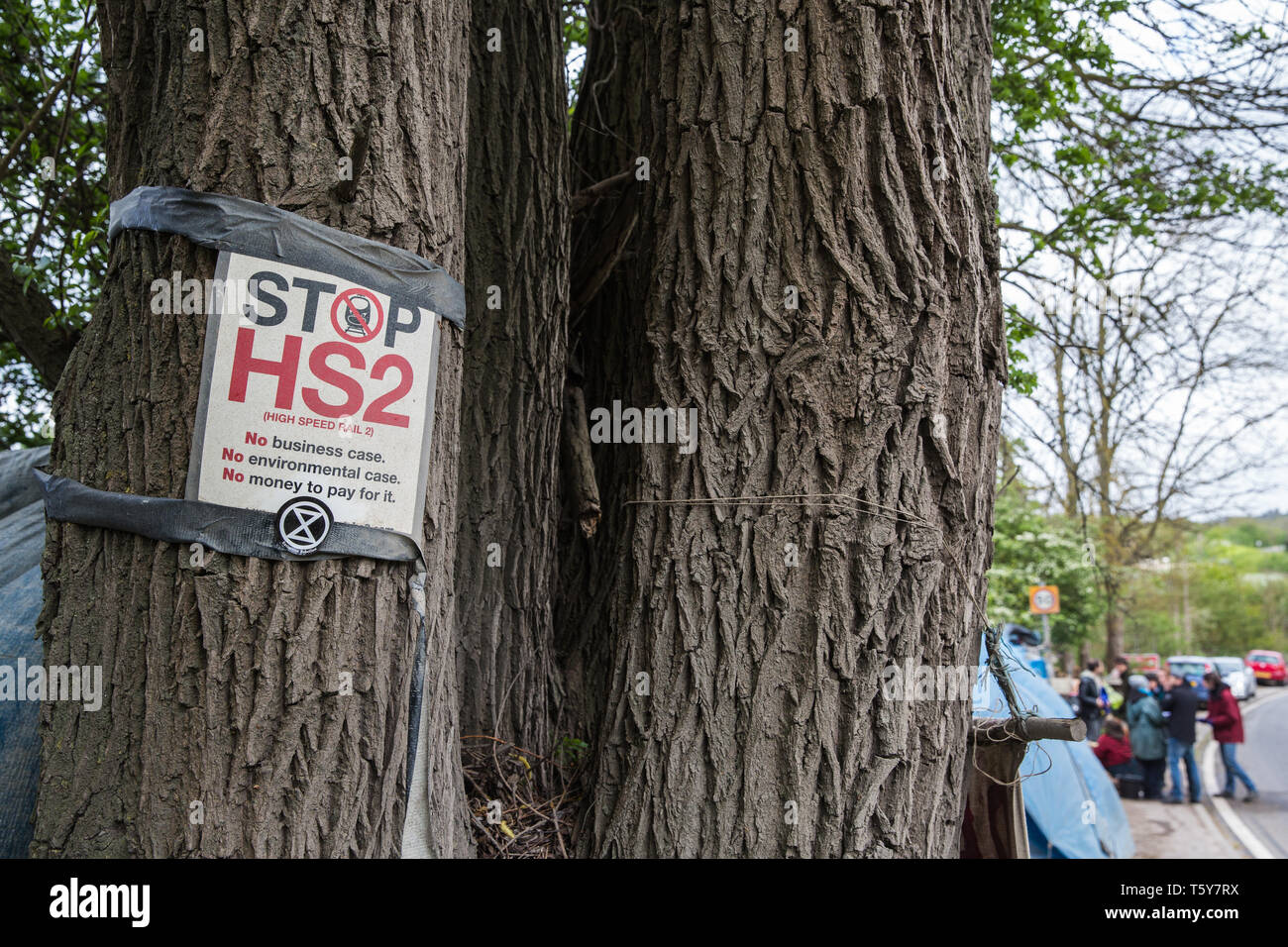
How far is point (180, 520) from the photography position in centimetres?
215

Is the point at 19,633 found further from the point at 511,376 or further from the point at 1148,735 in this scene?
the point at 1148,735

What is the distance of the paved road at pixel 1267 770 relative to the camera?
13.1 m

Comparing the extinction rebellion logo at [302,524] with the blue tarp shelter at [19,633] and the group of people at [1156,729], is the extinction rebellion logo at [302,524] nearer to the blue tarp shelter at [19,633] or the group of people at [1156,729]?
the blue tarp shelter at [19,633]

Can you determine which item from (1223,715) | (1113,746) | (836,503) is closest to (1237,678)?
(1223,715)

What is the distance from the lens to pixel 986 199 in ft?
10.5

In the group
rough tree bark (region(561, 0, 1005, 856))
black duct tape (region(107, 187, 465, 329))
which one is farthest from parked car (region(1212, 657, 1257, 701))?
black duct tape (region(107, 187, 465, 329))

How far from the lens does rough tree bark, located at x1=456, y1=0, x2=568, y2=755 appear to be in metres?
3.47

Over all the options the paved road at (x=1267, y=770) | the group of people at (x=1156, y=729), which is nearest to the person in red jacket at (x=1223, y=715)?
the group of people at (x=1156, y=729)

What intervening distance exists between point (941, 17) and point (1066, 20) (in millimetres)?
5228

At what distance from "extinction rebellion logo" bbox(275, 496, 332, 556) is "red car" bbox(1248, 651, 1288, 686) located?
193 ft

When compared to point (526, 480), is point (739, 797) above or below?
below

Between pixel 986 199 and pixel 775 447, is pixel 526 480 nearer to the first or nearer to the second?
pixel 775 447

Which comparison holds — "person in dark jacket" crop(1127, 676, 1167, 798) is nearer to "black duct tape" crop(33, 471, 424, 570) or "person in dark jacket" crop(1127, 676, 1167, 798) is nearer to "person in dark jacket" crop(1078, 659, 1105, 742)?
"person in dark jacket" crop(1078, 659, 1105, 742)
